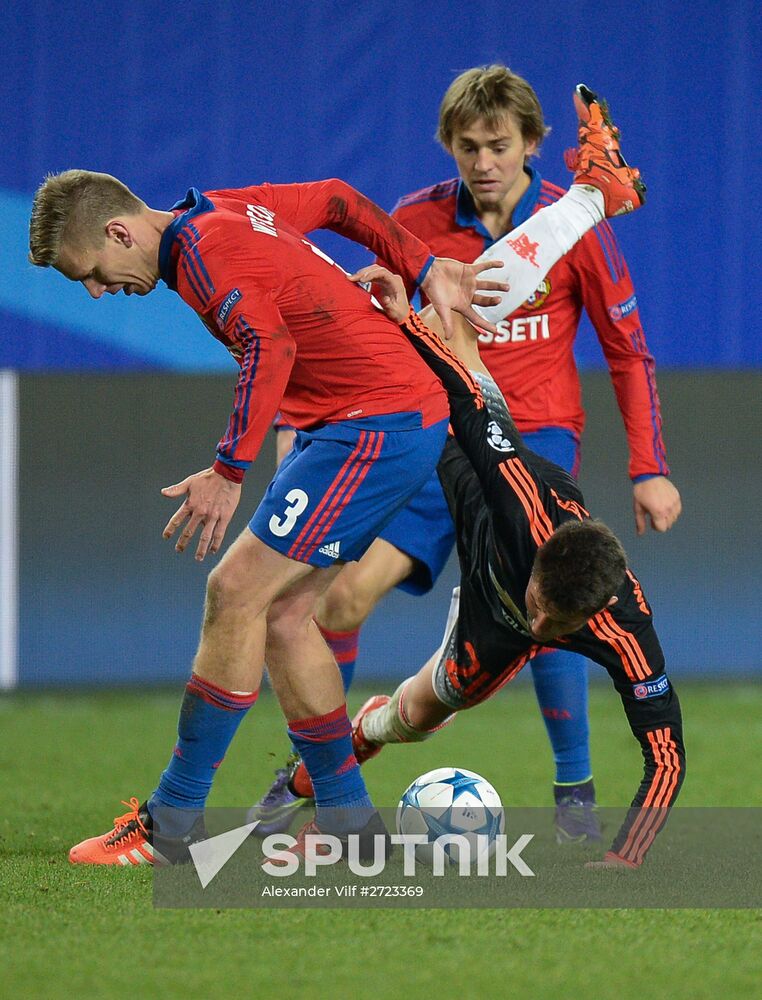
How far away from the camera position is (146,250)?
329cm

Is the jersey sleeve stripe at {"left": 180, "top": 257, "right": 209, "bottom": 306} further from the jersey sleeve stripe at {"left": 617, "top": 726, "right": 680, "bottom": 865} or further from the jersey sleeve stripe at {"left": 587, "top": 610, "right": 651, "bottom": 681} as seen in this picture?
the jersey sleeve stripe at {"left": 617, "top": 726, "right": 680, "bottom": 865}

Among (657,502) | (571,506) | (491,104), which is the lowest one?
(657,502)

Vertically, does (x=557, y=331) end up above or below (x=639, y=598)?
above

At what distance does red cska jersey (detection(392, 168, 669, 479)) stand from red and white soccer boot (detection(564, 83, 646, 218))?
0.17 m

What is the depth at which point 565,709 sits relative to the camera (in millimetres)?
4207

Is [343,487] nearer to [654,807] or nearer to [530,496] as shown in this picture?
[530,496]

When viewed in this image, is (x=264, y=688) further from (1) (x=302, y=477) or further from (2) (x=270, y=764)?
(1) (x=302, y=477)

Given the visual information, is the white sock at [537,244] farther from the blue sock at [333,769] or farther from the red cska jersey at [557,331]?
the blue sock at [333,769]

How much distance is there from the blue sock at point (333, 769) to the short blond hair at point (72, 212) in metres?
1.24

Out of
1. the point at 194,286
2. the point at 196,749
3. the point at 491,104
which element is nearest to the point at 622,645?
the point at 196,749

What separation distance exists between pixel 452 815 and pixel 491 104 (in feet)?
6.86

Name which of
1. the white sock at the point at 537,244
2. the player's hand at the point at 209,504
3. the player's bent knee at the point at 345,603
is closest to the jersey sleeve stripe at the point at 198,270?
the player's hand at the point at 209,504

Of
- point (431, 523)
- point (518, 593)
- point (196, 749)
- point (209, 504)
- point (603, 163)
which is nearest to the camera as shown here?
point (209, 504)

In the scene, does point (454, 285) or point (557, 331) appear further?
point (557, 331)
